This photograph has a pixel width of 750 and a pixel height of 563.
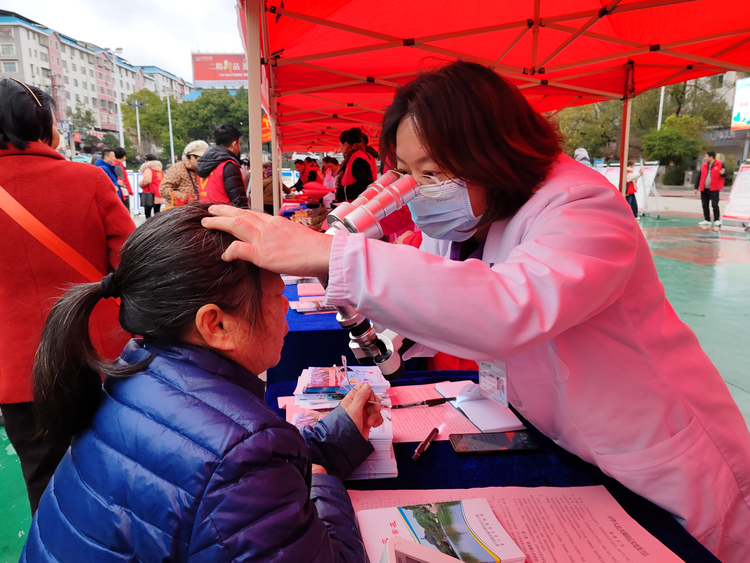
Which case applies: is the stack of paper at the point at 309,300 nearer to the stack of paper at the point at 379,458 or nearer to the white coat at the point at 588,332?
the stack of paper at the point at 379,458

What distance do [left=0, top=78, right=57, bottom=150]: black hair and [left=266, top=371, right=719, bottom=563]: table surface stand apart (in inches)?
66.2

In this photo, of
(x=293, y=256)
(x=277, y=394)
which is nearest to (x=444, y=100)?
(x=293, y=256)

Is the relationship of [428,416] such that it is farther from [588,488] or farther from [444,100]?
[444,100]

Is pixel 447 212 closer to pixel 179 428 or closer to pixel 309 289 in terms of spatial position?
pixel 179 428

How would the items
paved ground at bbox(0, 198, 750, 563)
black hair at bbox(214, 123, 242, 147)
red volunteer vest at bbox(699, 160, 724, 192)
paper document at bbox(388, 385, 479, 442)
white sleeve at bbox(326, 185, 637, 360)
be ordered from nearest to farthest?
white sleeve at bbox(326, 185, 637, 360), paper document at bbox(388, 385, 479, 442), paved ground at bbox(0, 198, 750, 563), black hair at bbox(214, 123, 242, 147), red volunteer vest at bbox(699, 160, 724, 192)

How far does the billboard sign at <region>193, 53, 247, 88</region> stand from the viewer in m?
34.4

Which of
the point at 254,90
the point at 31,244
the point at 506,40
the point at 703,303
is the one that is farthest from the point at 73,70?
the point at 703,303

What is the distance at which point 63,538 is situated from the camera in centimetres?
70

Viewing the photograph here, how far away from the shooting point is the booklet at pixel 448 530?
2.63ft

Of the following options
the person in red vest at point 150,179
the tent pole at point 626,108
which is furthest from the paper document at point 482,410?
the person in red vest at point 150,179

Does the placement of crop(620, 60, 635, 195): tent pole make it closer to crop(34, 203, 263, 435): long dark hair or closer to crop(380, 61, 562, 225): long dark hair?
crop(380, 61, 562, 225): long dark hair

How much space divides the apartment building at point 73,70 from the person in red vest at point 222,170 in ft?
90.6

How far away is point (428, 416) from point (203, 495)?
0.83m

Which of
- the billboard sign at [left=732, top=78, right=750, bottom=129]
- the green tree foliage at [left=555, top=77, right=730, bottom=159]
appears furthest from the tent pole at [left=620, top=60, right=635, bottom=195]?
the green tree foliage at [left=555, top=77, right=730, bottom=159]
